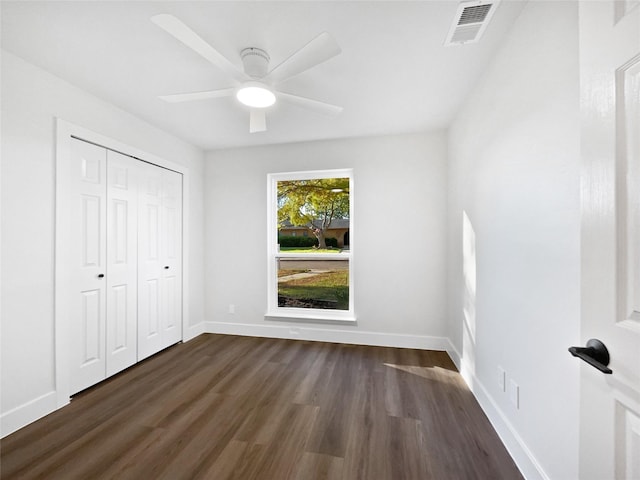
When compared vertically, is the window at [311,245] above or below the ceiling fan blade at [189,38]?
below

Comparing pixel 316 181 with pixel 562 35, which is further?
pixel 316 181

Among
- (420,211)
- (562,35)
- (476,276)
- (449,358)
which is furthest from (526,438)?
(420,211)

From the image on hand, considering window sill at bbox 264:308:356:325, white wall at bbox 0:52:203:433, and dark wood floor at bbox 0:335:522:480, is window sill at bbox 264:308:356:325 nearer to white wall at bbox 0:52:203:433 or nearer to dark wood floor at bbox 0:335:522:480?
dark wood floor at bbox 0:335:522:480

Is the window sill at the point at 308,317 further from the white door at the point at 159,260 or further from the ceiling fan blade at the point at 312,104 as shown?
the ceiling fan blade at the point at 312,104

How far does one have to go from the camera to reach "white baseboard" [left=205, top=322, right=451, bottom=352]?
3.17 metres

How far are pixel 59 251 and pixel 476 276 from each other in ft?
10.7

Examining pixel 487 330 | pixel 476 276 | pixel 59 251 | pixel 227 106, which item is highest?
pixel 227 106

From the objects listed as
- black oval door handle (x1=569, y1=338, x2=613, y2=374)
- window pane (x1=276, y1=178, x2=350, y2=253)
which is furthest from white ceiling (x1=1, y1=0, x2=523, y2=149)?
black oval door handle (x1=569, y1=338, x2=613, y2=374)

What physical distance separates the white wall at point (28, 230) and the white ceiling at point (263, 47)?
0.63ft

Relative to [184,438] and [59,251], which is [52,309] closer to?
[59,251]

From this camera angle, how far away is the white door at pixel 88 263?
2.22 meters

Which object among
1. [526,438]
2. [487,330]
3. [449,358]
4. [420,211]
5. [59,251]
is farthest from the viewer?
[420,211]

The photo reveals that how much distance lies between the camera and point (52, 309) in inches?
80.7

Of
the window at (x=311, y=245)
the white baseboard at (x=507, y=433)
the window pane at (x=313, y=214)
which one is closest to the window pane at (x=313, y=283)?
the window at (x=311, y=245)
